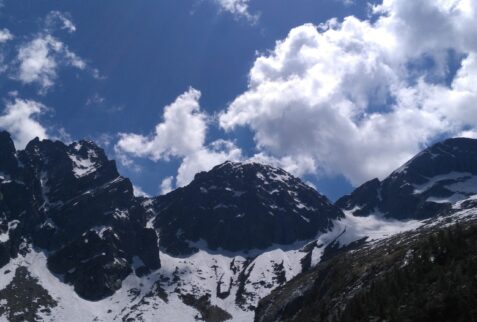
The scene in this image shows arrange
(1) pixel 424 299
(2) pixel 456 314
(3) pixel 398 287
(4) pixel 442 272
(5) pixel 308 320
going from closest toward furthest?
(2) pixel 456 314, (1) pixel 424 299, (4) pixel 442 272, (3) pixel 398 287, (5) pixel 308 320

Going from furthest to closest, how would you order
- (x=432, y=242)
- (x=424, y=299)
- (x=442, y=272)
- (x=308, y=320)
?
(x=308, y=320) → (x=432, y=242) → (x=442, y=272) → (x=424, y=299)

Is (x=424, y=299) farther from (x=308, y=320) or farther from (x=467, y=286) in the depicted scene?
(x=308, y=320)

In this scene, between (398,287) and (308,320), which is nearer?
(398,287)

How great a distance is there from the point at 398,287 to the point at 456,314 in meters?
26.9

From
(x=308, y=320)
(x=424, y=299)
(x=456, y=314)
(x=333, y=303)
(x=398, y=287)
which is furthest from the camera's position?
(x=308, y=320)

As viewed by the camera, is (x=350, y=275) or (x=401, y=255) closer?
(x=401, y=255)

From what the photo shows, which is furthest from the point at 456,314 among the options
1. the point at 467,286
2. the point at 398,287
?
the point at 398,287

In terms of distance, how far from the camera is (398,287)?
119750 mm

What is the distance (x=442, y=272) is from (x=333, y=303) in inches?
2265

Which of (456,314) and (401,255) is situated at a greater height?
(401,255)

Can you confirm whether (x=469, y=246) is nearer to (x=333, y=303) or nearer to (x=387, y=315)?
(x=387, y=315)

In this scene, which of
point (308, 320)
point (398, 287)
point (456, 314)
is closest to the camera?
point (456, 314)

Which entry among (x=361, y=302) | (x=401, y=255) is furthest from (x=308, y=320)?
(x=361, y=302)

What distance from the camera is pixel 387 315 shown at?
10512cm
